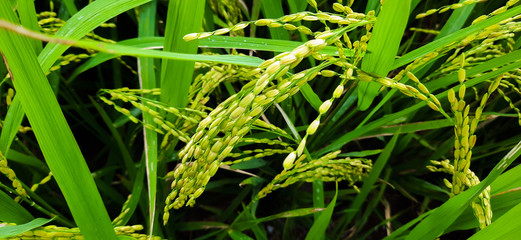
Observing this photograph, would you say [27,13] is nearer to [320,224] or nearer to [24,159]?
[24,159]

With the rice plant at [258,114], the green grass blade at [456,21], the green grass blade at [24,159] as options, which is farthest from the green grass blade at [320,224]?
the green grass blade at [24,159]

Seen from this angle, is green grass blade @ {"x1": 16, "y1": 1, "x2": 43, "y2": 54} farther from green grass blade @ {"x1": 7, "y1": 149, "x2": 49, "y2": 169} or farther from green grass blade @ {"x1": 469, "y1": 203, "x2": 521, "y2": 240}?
green grass blade @ {"x1": 469, "y1": 203, "x2": 521, "y2": 240}

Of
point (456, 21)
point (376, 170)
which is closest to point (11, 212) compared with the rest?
point (376, 170)

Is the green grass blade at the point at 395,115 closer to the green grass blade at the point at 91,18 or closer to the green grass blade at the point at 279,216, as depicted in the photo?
the green grass blade at the point at 279,216

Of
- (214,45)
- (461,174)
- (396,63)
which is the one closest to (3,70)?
(214,45)

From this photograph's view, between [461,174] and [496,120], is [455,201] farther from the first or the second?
[496,120]

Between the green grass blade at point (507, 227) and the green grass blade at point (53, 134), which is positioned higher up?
the green grass blade at point (53, 134)

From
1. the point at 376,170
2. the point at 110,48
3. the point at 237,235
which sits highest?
the point at 110,48
